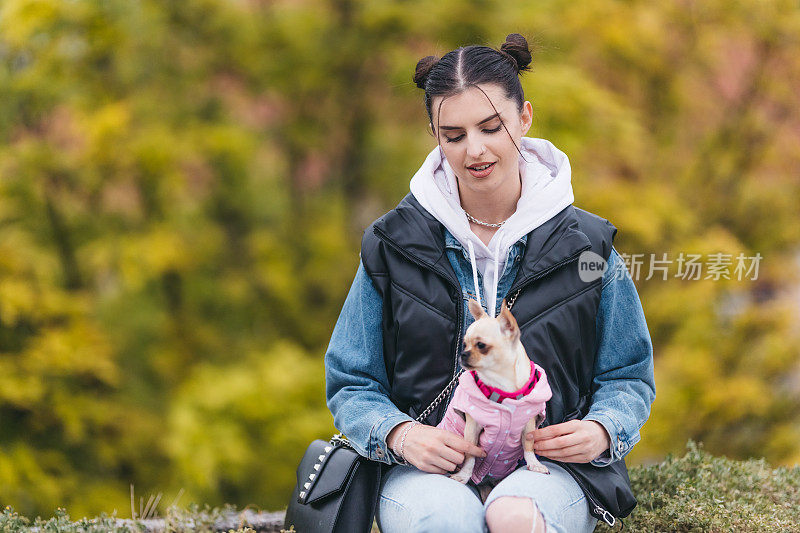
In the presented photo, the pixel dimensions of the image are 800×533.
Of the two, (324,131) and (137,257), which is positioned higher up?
(324,131)

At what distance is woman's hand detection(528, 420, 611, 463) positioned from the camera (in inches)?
77.7

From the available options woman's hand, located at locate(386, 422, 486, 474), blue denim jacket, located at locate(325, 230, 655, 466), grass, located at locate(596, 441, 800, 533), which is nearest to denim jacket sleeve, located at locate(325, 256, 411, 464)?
blue denim jacket, located at locate(325, 230, 655, 466)

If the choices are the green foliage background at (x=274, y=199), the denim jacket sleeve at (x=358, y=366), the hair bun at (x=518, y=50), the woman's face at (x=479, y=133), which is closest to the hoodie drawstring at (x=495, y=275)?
the woman's face at (x=479, y=133)

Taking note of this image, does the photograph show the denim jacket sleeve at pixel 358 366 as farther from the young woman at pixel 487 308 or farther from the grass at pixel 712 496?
the grass at pixel 712 496

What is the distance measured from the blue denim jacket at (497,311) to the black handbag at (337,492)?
2.6 inches

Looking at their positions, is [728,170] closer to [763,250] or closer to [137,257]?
[763,250]

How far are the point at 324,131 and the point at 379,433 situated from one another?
5369 mm

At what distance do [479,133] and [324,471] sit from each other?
1.01 m

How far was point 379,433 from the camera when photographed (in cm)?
205

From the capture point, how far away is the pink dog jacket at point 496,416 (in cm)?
192

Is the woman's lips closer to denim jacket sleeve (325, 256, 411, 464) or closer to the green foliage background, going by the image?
denim jacket sleeve (325, 256, 411, 464)

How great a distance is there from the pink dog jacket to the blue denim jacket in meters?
0.19

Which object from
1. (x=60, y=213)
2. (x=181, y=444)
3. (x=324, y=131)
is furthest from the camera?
(x=324, y=131)

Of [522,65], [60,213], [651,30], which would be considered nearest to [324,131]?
[60,213]
